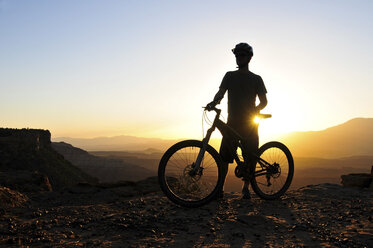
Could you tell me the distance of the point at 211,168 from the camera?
486 centimetres

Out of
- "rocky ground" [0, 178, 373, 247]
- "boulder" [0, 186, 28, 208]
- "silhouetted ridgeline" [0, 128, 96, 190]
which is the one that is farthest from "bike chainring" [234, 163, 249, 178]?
"silhouetted ridgeline" [0, 128, 96, 190]

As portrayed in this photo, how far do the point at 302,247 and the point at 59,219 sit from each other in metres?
3.15

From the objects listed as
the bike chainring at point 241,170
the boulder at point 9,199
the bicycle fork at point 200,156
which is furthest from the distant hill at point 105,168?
the bicycle fork at point 200,156

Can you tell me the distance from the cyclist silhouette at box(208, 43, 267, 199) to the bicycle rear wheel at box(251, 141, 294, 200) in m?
0.42

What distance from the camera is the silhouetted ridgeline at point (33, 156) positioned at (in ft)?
69.5

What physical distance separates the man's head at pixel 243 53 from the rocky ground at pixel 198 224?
8.40ft

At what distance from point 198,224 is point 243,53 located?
123 inches

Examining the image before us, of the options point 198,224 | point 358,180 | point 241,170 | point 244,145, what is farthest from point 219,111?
point 358,180

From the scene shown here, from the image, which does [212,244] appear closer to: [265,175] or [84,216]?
[84,216]

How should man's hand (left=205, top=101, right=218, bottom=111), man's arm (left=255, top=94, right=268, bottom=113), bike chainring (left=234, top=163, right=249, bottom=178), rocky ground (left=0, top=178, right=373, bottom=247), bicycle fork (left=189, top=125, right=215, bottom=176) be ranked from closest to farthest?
rocky ground (left=0, top=178, right=373, bottom=247), bicycle fork (left=189, top=125, right=215, bottom=176), man's hand (left=205, top=101, right=218, bottom=111), bike chainring (left=234, top=163, right=249, bottom=178), man's arm (left=255, top=94, right=268, bottom=113)

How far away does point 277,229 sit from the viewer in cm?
388

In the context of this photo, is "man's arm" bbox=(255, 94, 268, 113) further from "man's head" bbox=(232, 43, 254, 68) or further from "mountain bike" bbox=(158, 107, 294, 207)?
"man's head" bbox=(232, 43, 254, 68)

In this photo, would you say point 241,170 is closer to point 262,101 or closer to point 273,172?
point 273,172

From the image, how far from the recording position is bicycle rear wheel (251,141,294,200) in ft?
18.2
